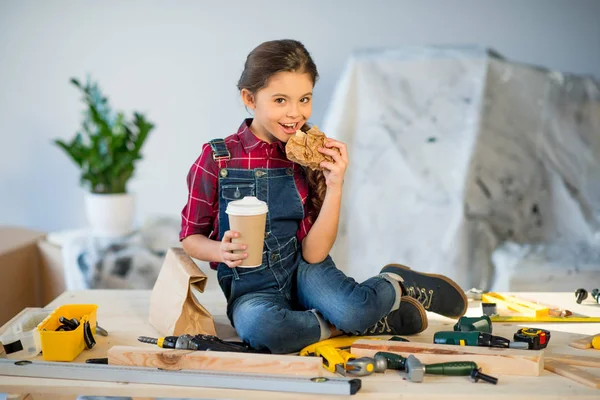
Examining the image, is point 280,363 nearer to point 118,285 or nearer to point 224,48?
point 118,285

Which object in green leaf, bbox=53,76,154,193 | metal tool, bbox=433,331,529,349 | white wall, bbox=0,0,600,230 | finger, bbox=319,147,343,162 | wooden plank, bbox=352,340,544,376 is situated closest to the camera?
wooden plank, bbox=352,340,544,376

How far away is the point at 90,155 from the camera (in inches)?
120

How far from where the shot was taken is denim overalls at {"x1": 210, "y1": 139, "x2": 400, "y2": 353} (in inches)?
66.3

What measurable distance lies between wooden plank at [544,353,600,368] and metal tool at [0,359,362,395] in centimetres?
49

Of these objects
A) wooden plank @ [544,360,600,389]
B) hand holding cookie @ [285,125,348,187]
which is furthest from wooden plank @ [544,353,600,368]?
hand holding cookie @ [285,125,348,187]

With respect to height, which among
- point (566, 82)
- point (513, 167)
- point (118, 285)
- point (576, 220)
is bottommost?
point (118, 285)

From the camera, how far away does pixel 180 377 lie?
145 cm

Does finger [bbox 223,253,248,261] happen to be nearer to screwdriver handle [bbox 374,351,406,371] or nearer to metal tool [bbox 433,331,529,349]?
screwdriver handle [bbox 374,351,406,371]

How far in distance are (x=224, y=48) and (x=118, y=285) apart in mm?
1170

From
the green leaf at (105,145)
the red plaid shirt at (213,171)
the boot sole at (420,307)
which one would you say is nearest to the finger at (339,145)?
the red plaid shirt at (213,171)

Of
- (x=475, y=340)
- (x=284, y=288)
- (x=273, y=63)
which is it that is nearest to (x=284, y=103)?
(x=273, y=63)

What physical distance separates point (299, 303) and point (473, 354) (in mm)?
514

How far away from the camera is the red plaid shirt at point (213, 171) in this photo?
1.81 meters

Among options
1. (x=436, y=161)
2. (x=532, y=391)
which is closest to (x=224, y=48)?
(x=436, y=161)
